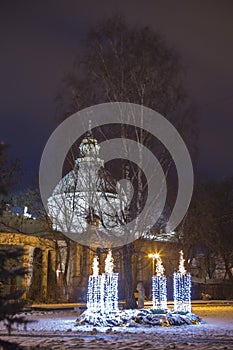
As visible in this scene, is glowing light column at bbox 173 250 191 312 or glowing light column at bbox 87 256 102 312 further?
glowing light column at bbox 173 250 191 312

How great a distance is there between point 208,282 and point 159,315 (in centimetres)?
3552

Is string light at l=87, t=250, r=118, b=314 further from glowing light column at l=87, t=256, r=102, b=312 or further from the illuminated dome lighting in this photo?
the illuminated dome lighting

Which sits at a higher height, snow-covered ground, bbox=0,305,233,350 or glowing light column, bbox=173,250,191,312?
glowing light column, bbox=173,250,191,312

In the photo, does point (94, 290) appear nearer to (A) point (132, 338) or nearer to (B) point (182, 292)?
(B) point (182, 292)

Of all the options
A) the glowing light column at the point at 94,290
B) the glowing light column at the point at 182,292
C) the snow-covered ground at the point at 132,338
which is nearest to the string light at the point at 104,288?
the glowing light column at the point at 94,290

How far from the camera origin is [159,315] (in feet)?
54.3

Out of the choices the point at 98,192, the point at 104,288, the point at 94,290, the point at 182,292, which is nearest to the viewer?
the point at 98,192

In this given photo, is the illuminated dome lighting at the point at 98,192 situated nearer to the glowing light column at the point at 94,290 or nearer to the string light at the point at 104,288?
the string light at the point at 104,288

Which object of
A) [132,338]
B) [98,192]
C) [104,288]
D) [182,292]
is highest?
[98,192]

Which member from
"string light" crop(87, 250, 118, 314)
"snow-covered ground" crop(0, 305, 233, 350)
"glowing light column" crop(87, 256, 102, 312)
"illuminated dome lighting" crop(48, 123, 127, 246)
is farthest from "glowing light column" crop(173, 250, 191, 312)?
"snow-covered ground" crop(0, 305, 233, 350)

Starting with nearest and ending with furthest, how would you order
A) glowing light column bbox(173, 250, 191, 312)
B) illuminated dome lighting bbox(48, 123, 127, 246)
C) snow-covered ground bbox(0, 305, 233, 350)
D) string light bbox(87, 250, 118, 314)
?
1. snow-covered ground bbox(0, 305, 233, 350)
2. illuminated dome lighting bbox(48, 123, 127, 246)
3. string light bbox(87, 250, 118, 314)
4. glowing light column bbox(173, 250, 191, 312)

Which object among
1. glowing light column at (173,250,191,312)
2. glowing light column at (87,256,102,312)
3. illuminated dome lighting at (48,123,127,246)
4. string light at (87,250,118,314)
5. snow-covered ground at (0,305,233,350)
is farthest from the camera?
glowing light column at (173,250,191,312)

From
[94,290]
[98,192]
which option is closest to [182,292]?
[94,290]

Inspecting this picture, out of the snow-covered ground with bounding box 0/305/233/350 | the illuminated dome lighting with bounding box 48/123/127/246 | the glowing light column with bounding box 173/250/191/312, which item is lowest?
the snow-covered ground with bounding box 0/305/233/350
